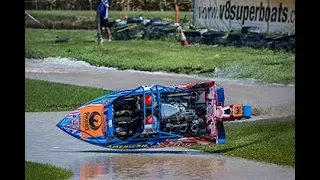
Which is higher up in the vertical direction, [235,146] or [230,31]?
[230,31]

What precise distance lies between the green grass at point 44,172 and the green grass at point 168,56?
690 millimetres

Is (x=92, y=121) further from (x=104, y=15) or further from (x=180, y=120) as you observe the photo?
(x=104, y=15)

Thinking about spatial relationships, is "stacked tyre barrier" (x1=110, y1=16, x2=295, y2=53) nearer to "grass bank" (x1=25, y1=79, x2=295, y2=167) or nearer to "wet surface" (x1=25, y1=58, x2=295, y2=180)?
"wet surface" (x1=25, y1=58, x2=295, y2=180)

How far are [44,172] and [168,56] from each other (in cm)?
107

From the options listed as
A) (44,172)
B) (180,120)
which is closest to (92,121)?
(44,172)

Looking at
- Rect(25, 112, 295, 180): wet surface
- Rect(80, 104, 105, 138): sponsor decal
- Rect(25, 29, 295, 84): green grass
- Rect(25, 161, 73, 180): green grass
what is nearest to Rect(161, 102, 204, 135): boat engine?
Rect(25, 112, 295, 180): wet surface

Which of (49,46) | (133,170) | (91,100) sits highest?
(49,46)

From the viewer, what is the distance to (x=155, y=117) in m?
5.40

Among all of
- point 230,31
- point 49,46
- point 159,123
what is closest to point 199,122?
point 159,123

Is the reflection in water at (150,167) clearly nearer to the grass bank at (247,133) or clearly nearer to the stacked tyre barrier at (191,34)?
the grass bank at (247,133)
